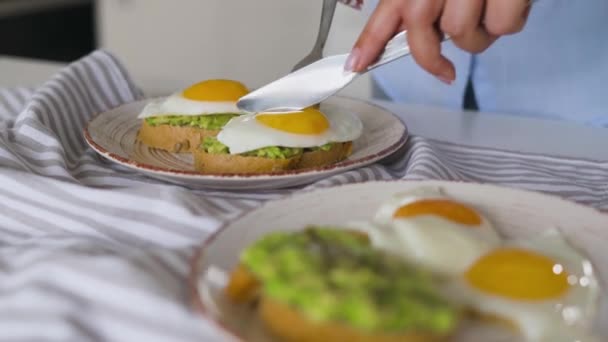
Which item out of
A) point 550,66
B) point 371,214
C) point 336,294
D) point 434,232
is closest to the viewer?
point 336,294

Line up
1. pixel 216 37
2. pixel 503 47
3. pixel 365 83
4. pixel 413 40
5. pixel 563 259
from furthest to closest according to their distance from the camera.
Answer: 1. pixel 216 37
2. pixel 365 83
3. pixel 503 47
4. pixel 413 40
5. pixel 563 259

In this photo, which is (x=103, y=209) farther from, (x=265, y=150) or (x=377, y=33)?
(x=377, y=33)

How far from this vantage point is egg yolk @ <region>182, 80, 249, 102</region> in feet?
3.21

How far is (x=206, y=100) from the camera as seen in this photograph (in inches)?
38.5

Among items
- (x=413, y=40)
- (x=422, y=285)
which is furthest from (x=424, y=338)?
(x=413, y=40)

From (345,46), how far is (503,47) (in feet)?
1.85

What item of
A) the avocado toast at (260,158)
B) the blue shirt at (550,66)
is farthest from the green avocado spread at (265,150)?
the blue shirt at (550,66)

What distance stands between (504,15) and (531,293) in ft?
1.21

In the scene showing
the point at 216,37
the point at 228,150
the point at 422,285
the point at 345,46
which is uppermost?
the point at 422,285

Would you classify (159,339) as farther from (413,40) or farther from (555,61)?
(555,61)

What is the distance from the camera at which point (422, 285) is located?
484 millimetres

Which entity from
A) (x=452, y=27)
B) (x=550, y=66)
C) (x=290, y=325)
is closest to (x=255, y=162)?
(x=452, y=27)

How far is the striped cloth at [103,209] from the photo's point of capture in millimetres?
552

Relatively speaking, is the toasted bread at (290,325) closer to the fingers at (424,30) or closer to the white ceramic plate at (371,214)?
the white ceramic plate at (371,214)
